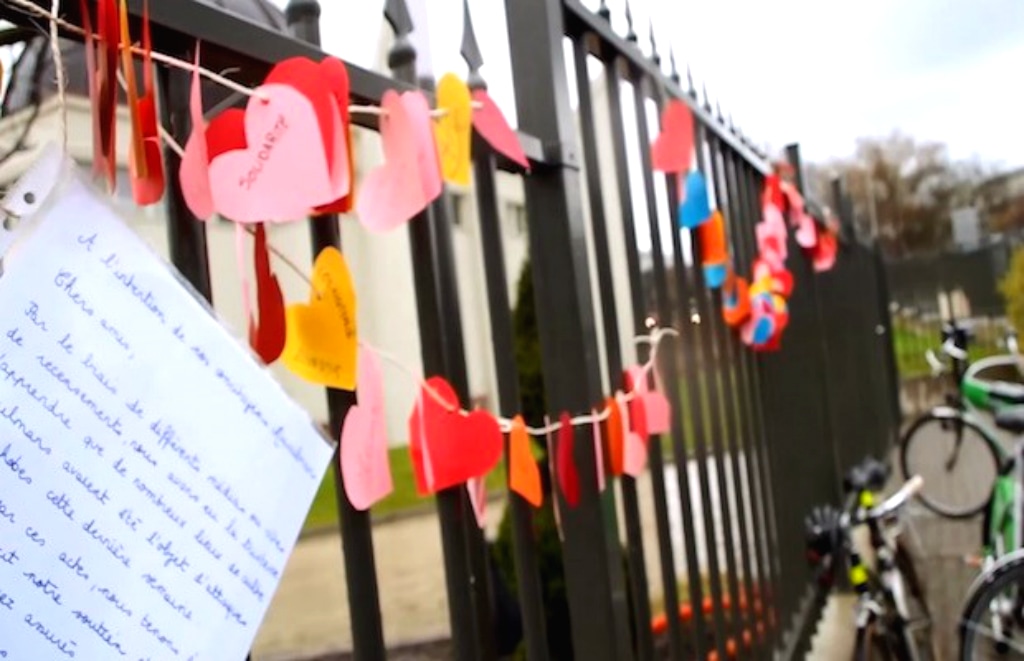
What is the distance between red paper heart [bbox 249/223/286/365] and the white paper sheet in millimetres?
49

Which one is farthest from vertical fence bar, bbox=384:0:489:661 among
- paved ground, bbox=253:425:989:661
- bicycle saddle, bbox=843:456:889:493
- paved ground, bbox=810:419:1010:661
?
paved ground, bbox=810:419:1010:661

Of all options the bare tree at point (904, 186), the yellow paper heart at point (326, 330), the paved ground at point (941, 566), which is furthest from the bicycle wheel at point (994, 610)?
the bare tree at point (904, 186)

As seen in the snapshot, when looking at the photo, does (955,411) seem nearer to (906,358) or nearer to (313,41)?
(906,358)

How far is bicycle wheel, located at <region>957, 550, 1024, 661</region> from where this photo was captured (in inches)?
122

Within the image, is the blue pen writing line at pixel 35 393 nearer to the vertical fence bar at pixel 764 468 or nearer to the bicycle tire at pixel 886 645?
the vertical fence bar at pixel 764 468

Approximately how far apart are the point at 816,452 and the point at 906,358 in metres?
8.70

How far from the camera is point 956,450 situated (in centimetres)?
618

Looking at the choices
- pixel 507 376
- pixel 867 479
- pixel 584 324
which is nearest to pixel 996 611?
pixel 867 479

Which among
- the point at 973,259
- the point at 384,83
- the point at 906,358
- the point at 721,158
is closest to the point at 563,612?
the point at 721,158

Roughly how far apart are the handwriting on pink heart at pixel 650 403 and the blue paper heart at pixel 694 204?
17.4 inches

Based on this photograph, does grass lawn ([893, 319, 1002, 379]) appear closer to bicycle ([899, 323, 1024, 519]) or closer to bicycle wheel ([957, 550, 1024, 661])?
bicycle ([899, 323, 1024, 519])

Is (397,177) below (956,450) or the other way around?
the other way around

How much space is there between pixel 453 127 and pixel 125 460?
0.55m

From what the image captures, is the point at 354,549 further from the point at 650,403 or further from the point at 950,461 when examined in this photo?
the point at 950,461
